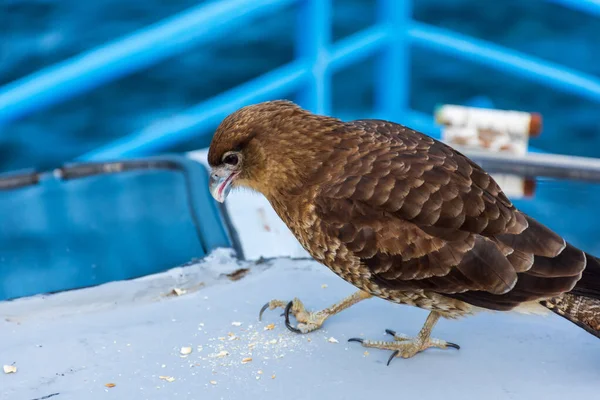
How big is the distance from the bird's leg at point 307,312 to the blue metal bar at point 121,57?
132 cm

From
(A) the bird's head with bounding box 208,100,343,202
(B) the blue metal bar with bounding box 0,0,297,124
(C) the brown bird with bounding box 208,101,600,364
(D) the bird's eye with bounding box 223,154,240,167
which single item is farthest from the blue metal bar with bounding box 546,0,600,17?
(D) the bird's eye with bounding box 223,154,240,167

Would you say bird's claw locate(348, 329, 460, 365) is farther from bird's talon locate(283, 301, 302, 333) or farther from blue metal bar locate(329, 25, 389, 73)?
blue metal bar locate(329, 25, 389, 73)

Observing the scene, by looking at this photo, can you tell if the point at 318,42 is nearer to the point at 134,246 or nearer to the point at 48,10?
the point at 134,246

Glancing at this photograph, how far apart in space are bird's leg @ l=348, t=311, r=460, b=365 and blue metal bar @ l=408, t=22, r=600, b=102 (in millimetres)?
2474

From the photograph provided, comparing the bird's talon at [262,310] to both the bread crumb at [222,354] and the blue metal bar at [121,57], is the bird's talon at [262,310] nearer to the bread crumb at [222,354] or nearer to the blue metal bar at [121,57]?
the bread crumb at [222,354]

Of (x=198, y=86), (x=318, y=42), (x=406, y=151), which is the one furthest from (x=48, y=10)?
(x=406, y=151)

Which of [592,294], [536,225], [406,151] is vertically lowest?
[592,294]

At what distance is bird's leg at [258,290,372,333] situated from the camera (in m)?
2.48

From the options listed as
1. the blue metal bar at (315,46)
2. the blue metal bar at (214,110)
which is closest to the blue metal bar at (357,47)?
the blue metal bar at (214,110)

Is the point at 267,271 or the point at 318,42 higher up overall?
the point at 318,42

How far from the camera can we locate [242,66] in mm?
10453

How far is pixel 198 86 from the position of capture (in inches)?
401

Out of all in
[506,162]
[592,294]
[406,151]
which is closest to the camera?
[592,294]

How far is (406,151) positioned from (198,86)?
811 cm
